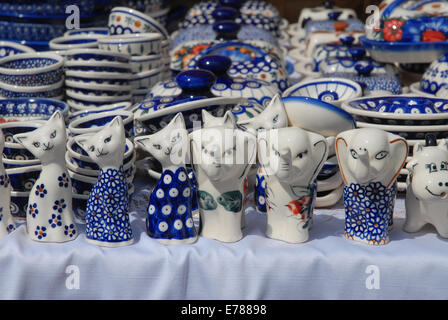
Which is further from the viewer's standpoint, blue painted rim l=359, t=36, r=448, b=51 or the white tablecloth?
blue painted rim l=359, t=36, r=448, b=51

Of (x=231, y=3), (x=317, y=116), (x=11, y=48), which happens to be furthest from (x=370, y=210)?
(x=231, y=3)

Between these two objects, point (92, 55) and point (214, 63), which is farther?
point (92, 55)

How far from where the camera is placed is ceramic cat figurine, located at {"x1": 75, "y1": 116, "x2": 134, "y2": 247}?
997mm

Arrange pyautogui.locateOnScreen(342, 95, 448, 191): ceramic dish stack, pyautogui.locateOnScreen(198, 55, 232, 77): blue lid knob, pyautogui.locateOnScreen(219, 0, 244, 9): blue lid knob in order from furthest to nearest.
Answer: pyautogui.locateOnScreen(219, 0, 244, 9): blue lid knob → pyautogui.locateOnScreen(198, 55, 232, 77): blue lid knob → pyautogui.locateOnScreen(342, 95, 448, 191): ceramic dish stack

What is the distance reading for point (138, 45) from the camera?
5.92 feet

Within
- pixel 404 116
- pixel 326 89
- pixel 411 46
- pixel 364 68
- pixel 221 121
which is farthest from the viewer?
pixel 411 46

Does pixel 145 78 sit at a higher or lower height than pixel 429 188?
higher

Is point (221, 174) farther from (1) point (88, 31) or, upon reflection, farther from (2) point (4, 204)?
(1) point (88, 31)

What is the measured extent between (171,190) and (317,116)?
0.30 metres

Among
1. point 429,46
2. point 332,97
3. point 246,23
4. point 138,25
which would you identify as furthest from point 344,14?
point 332,97

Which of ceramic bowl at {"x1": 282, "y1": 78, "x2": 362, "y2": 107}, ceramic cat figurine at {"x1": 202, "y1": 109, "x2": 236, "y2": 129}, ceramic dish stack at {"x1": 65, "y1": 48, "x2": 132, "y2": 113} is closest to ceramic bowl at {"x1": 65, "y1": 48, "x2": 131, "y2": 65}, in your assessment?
ceramic dish stack at {"x1": 65, "y1": 48, "x2": 132, "y2": 113}

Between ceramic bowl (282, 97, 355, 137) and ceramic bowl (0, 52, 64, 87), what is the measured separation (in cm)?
74

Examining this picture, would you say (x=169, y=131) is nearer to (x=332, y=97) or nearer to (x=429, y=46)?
(x=332, y=97)

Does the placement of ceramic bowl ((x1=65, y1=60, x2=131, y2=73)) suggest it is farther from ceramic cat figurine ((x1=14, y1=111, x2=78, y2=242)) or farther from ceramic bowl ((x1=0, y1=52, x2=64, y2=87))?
ceramic cat figurine ((x1=14, y1=111, x2=78, y2=242))
